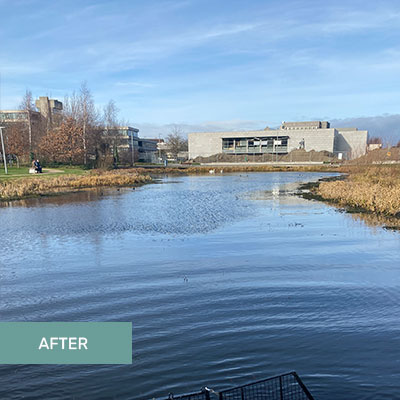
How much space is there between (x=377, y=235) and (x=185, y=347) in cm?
1186

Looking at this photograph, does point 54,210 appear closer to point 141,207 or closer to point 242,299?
point 141,207

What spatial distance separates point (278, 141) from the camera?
104188 mm

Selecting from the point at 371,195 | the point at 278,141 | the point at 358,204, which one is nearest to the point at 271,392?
the point at 371,195

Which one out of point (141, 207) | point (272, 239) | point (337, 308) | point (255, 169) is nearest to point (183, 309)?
point (337, 308)

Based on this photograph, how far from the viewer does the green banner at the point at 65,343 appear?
13.7 ft

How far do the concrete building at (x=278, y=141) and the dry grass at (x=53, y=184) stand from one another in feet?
209

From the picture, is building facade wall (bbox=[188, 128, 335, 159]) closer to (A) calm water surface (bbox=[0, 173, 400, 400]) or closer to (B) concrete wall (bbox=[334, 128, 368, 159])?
(B) concrete wall (bbox=[334, 128, 368, 159])

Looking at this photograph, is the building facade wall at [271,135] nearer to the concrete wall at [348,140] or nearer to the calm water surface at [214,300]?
the concrete wall at [348,140]

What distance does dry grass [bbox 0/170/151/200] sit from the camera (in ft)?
104

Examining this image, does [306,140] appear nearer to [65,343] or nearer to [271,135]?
[271,135]

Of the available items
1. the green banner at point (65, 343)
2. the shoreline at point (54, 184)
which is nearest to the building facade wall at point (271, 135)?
the shoreline at point (54, 184)

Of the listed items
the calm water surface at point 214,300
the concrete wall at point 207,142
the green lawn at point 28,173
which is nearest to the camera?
the calm water surface at point 214,300

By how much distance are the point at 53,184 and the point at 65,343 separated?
36.3 m

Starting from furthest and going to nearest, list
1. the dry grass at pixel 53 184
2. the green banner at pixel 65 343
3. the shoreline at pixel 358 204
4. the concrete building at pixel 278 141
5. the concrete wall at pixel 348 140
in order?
the concrete wall at pixel 348 140 → the concrete building at pixel 278 141 → the dry grass at pixel 53 184 → the shoreline at pixel 358 204 → the green banner at pixel 65 343
